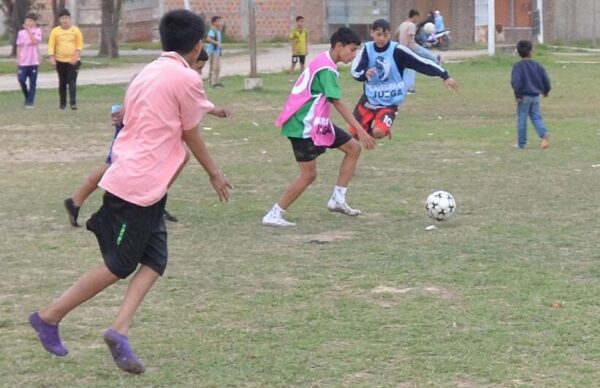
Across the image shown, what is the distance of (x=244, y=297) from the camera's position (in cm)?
714

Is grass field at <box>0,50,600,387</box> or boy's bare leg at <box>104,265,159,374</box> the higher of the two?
boy's bare leg at <box>104,265,159,374</box>

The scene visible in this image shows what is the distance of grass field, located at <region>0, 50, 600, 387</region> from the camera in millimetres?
5699

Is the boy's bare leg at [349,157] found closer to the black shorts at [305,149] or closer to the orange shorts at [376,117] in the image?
the black shorts at [305,149]

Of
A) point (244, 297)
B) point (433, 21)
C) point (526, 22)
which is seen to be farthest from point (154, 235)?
point (526, 22)

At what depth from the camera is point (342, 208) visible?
10.1 metres

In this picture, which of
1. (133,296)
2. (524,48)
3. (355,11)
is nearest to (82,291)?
(133,296)

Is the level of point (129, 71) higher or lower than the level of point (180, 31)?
lower

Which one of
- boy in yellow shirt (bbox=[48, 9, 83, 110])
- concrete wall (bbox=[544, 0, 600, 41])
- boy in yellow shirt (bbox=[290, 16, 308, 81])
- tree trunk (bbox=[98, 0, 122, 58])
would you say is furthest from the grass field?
concrete wall (bbox=[544, 0, 600, 41])

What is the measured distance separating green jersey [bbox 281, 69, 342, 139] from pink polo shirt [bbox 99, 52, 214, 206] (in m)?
3.66

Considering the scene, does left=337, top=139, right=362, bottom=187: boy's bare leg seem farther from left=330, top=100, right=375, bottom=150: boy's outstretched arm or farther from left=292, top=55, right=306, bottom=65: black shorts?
left=292, top=55, right=306, bottom=65: black shorts

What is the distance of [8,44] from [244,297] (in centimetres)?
4937

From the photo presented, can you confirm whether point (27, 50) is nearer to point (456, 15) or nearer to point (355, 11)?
point (355, 11)

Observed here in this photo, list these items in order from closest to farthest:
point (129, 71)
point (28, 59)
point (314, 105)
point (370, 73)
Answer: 1. point (314, 105)
2. point (370, 73)
3. point (28, 59)
4. point (129, 71)

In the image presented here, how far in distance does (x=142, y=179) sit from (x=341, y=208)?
15.0 ft
